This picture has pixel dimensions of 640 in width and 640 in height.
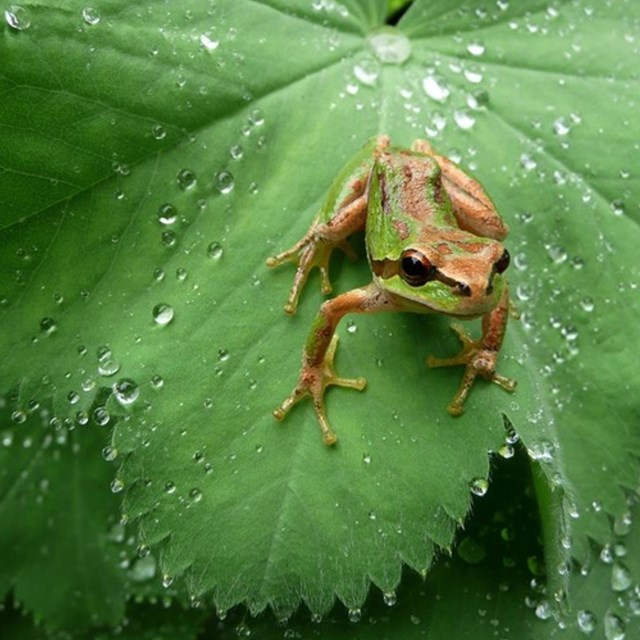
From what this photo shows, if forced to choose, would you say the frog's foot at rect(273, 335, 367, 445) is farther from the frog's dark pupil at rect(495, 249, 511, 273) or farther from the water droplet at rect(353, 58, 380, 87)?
the water droplet at rect(353, 58, 380, 87)

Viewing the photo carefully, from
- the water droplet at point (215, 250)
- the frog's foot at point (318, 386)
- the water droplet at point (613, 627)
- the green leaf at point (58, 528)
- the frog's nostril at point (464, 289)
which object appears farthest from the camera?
the green leaf at point (58, 528)

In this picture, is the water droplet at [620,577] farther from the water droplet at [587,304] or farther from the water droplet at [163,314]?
the water droplet at [163,314]

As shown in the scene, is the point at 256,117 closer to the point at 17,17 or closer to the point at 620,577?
the point at 17,17

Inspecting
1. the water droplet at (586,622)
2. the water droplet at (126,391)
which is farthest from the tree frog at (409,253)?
the water droplet at (586,622)

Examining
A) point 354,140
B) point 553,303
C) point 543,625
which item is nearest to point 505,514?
point 543,625

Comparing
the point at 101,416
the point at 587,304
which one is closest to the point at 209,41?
the point at 101,416

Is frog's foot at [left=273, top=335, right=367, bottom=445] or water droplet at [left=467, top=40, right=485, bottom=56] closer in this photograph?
frog's foot at [left=273, top=335, right=367, bottom=445]

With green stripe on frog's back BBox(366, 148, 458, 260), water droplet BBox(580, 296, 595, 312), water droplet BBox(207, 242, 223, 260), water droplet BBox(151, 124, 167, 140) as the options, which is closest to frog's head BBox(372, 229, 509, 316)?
green stripe on frog's back BBox(366, 148, 458, 260)

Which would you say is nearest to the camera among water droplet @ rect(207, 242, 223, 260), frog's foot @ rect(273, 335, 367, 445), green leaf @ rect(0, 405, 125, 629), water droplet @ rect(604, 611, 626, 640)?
frog's foot @ rect(273, 335, 367, 445)
